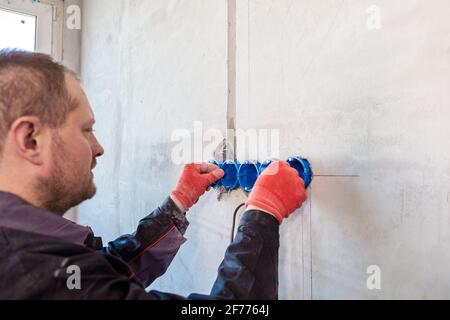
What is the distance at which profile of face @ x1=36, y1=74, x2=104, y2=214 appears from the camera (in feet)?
2.23

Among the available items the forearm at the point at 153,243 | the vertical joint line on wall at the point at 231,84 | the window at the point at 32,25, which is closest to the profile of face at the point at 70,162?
the forearm at the point at 153,243

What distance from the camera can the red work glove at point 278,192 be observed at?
0.73 m

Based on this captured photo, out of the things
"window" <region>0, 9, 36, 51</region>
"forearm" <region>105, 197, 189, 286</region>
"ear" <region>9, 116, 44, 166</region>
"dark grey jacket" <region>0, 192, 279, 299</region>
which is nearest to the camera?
"dark grey jacket" <region>0, 192, 279, 299</region>

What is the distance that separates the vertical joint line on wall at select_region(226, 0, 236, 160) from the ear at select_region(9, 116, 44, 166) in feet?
1.74

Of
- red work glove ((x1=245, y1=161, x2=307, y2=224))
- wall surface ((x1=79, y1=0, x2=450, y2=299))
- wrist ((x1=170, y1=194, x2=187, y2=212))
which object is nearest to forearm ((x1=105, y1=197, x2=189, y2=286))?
wrist ((x1=170, y1=194, x2=187, y2=212))

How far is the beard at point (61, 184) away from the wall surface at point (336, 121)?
445 mm

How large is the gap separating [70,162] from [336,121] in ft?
1.83

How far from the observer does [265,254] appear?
26.5 inches

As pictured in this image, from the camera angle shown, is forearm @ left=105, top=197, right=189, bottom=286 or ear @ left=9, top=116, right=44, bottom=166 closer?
ear @ left=9, top=116, right=44, bottom=166

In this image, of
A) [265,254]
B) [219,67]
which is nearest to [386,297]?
[265,254]

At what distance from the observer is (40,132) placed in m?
0.66

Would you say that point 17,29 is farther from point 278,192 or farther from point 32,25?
point 278,192

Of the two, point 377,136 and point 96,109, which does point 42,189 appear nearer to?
point 377,136

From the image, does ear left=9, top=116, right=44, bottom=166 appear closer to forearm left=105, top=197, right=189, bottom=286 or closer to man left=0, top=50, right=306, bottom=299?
man left=0, top=50, right=306, bottom=299
